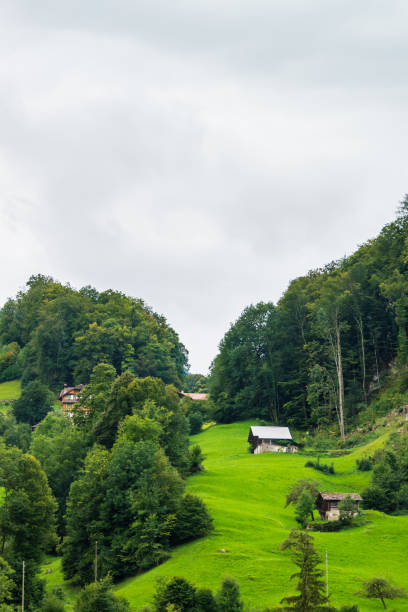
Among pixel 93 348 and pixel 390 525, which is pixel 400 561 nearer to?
pixel 390 525

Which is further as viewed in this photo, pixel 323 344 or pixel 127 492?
pixel 323 344

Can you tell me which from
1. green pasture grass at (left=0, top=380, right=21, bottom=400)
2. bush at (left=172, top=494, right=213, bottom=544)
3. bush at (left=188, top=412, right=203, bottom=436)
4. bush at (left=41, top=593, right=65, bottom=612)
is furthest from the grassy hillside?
green pasture grass at (left=0, top=380, right=21, bottom=400)

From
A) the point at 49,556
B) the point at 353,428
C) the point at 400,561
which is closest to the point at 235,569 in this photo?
Answer: the point at 400,561

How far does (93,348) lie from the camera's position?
13450 cm

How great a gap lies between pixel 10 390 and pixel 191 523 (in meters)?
97.5

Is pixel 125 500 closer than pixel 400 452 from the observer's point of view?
Yes

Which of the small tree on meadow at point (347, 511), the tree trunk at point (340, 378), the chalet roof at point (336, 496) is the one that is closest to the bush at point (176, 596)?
the small tree on meadow at point (347, 511)

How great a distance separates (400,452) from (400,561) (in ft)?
79.1

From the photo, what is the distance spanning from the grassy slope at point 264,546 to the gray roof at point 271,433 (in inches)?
605

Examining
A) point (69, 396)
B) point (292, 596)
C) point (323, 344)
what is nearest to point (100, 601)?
point (292, 596)

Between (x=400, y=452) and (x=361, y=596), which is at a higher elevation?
(x=400, y=452)

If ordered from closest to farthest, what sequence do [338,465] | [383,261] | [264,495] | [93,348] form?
[264,495] < [338,465] < [383,261] < [93,348]

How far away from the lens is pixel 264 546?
50.5m

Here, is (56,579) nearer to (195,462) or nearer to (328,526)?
(195,462)
